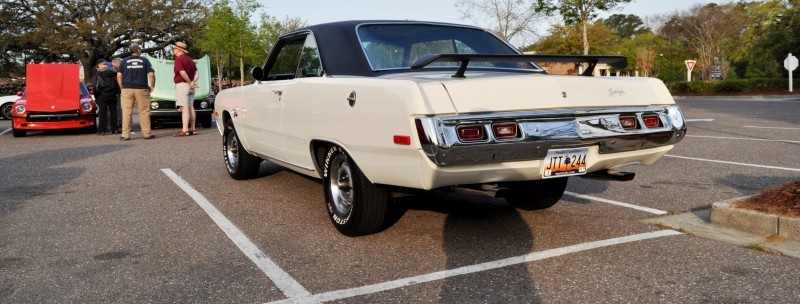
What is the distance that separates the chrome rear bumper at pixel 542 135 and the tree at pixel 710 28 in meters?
61.5

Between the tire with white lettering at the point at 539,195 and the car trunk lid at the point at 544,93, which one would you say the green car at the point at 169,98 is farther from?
the car trunk lid at the point at 544,93

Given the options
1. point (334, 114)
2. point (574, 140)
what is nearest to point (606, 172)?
point (574, 140)

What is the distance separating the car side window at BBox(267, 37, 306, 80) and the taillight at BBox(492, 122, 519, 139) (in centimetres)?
226

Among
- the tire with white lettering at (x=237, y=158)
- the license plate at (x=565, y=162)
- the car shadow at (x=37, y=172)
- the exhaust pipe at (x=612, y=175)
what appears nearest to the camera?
the license plate at (x=565, y=162)

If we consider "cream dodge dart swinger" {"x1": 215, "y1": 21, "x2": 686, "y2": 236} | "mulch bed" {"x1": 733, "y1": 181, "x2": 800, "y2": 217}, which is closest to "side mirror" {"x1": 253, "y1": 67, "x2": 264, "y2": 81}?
"cream dodge dart swinger" {"x1": 215, "y1": 21, "x2": 686, "y2": 236}

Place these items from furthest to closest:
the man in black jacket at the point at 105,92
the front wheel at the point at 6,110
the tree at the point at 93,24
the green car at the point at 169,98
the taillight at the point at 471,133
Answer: the tree at the point at 93,24, the front wheel at the point at 6,110, the green car at the point at 169,98, the man in black jacket at the point at 105,92, the taillight at the point at 471,133

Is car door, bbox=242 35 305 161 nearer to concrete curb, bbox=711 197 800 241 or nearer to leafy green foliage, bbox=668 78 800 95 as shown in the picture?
concrete curb, bbox=711 197 800 241

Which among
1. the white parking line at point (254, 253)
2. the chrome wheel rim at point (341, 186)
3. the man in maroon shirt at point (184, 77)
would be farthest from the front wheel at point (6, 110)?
the chrome wheel rim at point (341, 186)

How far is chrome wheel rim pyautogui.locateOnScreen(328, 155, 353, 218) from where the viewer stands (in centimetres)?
464

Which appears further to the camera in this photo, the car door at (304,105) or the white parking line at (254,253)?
the car door at (304,105)

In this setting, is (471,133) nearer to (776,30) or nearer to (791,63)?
(791,63)

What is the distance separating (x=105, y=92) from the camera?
14164 millimetres

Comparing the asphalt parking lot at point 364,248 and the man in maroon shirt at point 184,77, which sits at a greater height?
the man in maroon shirt at point 184,77

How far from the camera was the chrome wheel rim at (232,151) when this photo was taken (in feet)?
23.8
